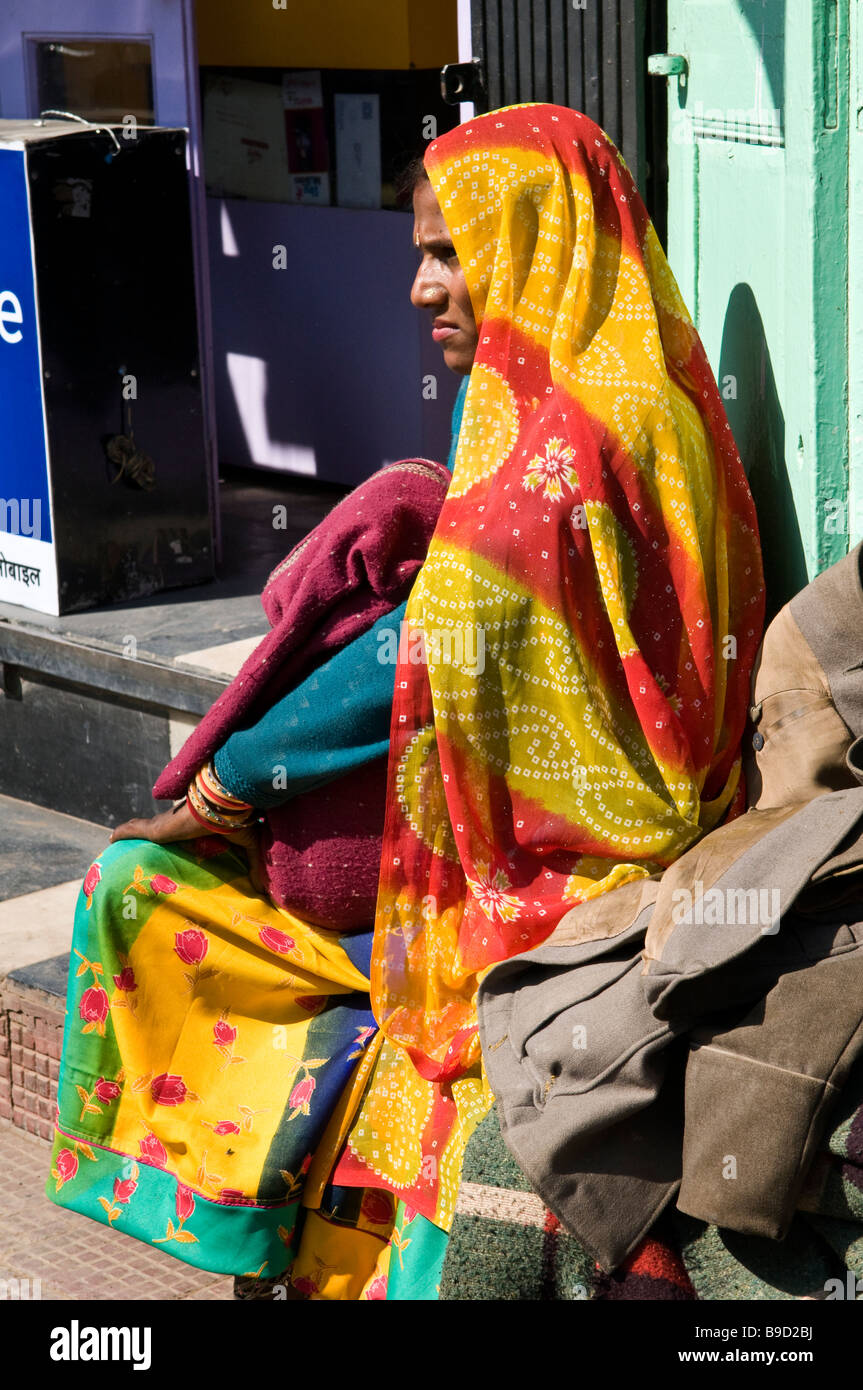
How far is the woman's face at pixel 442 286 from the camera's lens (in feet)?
8.34

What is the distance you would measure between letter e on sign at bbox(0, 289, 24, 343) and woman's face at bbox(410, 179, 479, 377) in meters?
1.95

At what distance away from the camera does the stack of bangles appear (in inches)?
102

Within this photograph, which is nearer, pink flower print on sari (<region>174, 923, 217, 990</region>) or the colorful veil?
the colorful veil

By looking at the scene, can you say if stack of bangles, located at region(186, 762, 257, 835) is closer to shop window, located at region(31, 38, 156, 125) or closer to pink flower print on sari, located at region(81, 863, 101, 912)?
pink flower print on sari, located at region(81, 863, 101, 912)

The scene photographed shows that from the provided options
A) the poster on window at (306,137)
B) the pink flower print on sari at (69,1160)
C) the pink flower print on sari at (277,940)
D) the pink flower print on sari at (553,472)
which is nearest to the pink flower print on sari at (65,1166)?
the pink flower print on sari at (69,1160)

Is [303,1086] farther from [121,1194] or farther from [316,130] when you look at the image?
[316,130]

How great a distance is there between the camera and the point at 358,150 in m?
5.82

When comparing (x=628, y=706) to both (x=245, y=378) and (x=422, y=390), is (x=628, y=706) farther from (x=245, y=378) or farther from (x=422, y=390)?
(x=245, y=378)

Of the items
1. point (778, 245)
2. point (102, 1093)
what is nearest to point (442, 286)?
point (778, 245)

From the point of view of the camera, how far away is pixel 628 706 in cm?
241

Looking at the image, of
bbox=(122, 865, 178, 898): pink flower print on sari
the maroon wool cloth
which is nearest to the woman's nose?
the maroon wool cloth

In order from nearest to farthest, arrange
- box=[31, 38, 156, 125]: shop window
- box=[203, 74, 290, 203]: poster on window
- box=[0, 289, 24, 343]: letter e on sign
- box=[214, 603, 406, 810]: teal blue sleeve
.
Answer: box=[214, 603, 406, 810]: teal blue sleeve → box=[0, 289, 24, 343]: letter e on sign → box=[31, 38, 156, 125]: shop window → box=[203, 74, 290, 203]: poster on window

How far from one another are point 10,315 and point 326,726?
2.25 m

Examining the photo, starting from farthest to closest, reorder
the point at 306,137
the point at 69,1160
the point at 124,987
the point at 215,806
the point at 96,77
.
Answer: the point at 306,137 < the point at 96,77 < the point at 69,1160 < the point at 124,987 < the point at 215,806
